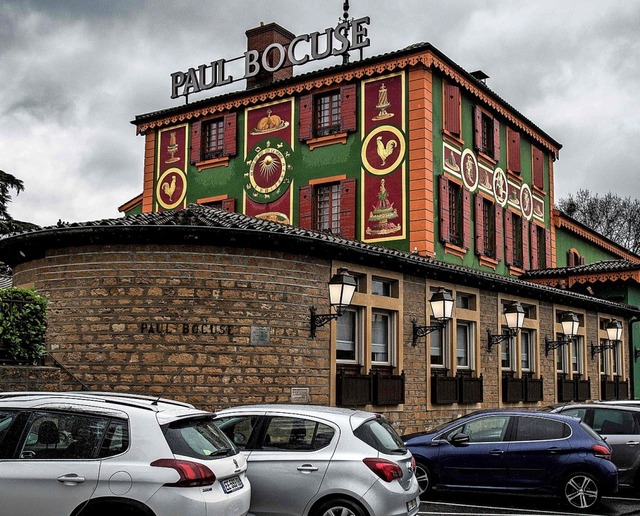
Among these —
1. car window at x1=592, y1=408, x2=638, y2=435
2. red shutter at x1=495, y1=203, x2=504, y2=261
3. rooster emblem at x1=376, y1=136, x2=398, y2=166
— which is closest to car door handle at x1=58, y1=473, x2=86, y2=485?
car window at x1=592, y1=408, x2=638, y2=435

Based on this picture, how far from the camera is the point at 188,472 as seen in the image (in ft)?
22.3

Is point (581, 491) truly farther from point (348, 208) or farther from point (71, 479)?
point (348, 208)

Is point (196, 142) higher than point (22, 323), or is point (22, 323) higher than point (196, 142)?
point (196, 142)

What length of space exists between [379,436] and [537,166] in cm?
2413

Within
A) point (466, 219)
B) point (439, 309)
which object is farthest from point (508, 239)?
point (439, 309)

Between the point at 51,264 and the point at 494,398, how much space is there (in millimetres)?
11562

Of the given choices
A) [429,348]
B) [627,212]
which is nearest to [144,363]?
[429,348]

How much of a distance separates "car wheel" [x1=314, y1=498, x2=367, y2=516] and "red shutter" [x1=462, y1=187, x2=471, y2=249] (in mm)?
17730

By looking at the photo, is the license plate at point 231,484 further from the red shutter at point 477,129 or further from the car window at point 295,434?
the red shutter at point 477,129

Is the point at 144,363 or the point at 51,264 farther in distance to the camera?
the point at 51,264

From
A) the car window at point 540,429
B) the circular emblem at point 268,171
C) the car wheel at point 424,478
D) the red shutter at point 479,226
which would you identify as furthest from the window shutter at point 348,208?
the car window at point 540,429

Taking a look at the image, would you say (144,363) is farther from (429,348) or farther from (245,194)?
(245,194)

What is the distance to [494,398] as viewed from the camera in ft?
71.6

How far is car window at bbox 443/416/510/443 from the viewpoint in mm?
12602
